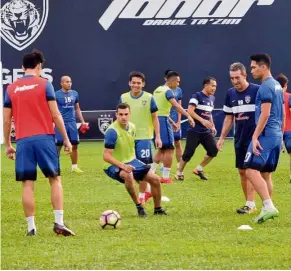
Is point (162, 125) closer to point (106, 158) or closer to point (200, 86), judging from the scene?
point (106, 158)

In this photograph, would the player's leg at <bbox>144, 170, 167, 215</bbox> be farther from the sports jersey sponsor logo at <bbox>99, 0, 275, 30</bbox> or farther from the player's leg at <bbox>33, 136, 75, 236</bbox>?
the sports jersey sponsor logo at <bbox>99, 0, 275, 30</bbox>

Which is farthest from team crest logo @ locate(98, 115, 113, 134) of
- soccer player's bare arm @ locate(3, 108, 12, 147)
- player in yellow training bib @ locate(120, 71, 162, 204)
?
soccer player's bare arm @ locate(3, 108, 12, 147)

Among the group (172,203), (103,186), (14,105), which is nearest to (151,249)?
(14,105)

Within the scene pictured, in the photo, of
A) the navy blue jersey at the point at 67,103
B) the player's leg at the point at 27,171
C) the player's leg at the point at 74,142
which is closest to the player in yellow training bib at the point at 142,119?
the player's leg at the point at 27,171

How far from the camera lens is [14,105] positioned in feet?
34.6

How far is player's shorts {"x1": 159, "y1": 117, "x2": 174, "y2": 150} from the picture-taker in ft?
56.4

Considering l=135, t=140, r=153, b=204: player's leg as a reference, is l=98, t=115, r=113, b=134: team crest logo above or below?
below

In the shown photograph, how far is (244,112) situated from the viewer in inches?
488

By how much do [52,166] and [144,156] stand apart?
3187 millimetres

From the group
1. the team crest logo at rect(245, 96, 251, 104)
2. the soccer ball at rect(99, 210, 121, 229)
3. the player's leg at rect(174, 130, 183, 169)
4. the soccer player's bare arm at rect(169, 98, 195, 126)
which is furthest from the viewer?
the player's leg at rect(174, 130, 183, 169)

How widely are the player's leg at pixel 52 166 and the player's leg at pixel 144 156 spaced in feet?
9.89

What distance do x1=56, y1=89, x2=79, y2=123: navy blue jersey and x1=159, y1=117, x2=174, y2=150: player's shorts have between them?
3286 millimetres

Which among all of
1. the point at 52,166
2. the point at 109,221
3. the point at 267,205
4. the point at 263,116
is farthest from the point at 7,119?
the point at 267,205

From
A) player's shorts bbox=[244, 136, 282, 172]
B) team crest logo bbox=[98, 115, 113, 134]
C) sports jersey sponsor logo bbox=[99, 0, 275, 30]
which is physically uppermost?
sports jersey sponsor logo bbox=[99, 0, 275, 30]
